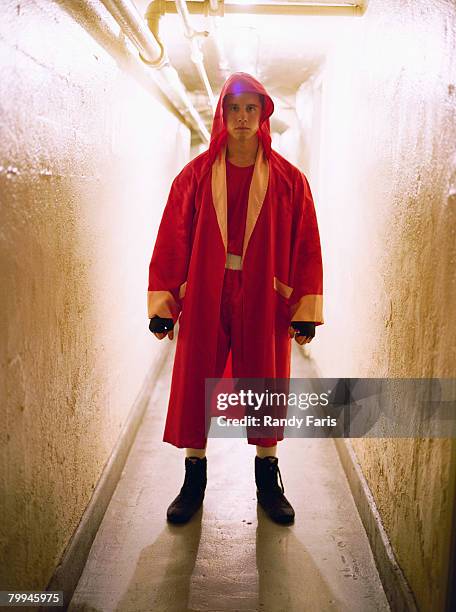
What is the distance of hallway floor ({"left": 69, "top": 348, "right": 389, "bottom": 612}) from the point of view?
167 cm

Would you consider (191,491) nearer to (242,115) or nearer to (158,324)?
(158,324)

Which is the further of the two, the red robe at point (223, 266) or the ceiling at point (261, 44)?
the ceiling at point (261, 44)

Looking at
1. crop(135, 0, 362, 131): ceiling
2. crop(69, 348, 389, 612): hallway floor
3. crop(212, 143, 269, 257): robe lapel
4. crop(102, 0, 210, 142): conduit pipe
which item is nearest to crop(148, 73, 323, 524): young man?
crop(212, 143, 269, 257): robe lapel

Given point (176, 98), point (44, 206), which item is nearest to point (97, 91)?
point (44, 206)

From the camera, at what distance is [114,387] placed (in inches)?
95.9

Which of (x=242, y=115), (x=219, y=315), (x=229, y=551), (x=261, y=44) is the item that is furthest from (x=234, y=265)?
(x=261, y=44)

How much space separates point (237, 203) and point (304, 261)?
33 centimetres

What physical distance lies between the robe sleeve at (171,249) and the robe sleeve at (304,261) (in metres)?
0.40

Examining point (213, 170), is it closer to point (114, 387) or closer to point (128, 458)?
point (114, 387)

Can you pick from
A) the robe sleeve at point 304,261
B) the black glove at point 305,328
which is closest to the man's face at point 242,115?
the robe sleeve at point 304,261

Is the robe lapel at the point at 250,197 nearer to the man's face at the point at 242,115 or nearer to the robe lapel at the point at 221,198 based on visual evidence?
the robe lapel at the point at 221,198

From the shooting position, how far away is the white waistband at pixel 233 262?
6.70 ft

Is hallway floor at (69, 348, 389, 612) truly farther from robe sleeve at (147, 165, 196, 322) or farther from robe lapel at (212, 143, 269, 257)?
robe lapel at (212, 143, 269, 257)

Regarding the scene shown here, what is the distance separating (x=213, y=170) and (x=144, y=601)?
1.44m
